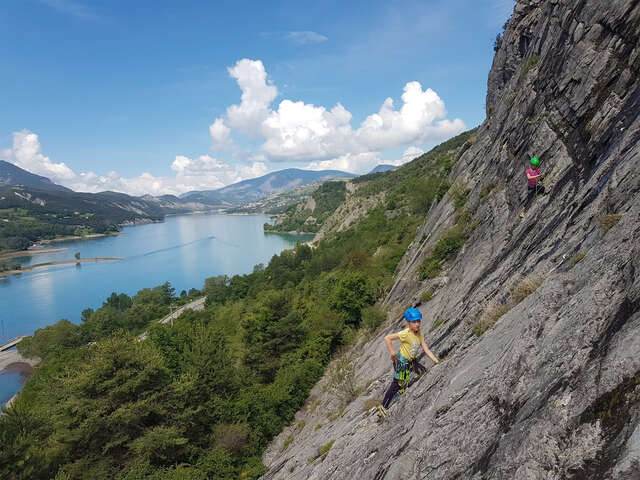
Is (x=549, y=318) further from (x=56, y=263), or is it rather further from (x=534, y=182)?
(x=56, y=263)

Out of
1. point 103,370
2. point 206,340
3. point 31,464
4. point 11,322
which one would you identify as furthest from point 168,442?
point 11,322

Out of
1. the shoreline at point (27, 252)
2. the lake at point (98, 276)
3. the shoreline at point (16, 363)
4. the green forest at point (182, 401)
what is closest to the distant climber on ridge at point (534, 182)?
the green forest at point (182, 401)

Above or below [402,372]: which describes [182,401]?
below

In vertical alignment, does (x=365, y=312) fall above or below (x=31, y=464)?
above

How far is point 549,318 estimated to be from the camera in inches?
212

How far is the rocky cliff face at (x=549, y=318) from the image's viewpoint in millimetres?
3744

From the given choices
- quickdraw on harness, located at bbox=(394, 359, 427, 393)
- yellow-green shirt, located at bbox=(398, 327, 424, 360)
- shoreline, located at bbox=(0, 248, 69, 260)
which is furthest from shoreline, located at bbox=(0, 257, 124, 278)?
yellow-green shirt, located at bbox=(398, 327, 424, 360)

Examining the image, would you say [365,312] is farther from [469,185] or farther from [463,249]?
[469,185]

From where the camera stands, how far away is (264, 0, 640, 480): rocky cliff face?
147 inches

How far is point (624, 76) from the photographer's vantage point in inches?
425

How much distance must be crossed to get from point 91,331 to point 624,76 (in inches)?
3657

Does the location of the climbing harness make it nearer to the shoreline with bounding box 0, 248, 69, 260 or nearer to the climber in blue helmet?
the climber in blue helmet

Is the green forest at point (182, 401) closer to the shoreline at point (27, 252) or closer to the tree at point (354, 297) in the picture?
A: the tree at point (354, 297)

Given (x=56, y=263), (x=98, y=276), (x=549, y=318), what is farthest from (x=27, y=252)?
(x=549, y=318)
